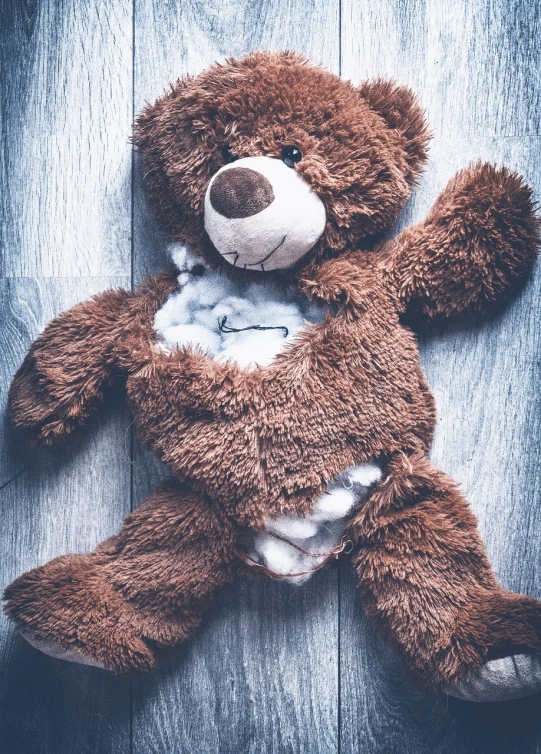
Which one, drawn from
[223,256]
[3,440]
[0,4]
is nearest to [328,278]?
[223,256]

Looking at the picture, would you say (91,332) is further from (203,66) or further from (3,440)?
(203,66)

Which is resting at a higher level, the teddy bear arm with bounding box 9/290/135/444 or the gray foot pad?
the teddy bear arm with bounding box 9/290/135/444

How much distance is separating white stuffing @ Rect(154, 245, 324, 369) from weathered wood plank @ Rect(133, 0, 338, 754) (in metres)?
0.08

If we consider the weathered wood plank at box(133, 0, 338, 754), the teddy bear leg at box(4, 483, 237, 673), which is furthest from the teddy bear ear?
the teddy bear leg at box(4, 483, 237, 673)

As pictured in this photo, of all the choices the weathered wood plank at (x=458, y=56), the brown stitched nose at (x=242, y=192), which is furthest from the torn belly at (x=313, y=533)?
the weathered wood plank at (x=458, y=56)

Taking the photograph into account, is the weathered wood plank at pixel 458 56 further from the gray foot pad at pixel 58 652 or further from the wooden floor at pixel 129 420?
the gray foot pad at pixel 58 652

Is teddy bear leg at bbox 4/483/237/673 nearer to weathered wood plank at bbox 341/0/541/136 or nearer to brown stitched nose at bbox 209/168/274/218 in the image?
brown stitched nose at bbox 209/168/274/218

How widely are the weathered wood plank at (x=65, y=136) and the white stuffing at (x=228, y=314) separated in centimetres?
11

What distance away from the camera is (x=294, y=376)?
0.64 meters

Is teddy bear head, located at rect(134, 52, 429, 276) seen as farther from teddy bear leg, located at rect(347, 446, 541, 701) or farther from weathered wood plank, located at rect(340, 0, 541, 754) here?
teddy bear leg, located at rect(347, 446, 541, 701)

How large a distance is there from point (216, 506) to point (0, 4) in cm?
66

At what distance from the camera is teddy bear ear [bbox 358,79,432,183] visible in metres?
0.66

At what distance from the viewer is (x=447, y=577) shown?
2.11 ft

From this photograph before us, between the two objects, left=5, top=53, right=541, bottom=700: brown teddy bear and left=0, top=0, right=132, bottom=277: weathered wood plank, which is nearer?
left=5, top=53, right=541, bottom=700: brown teddy bear
